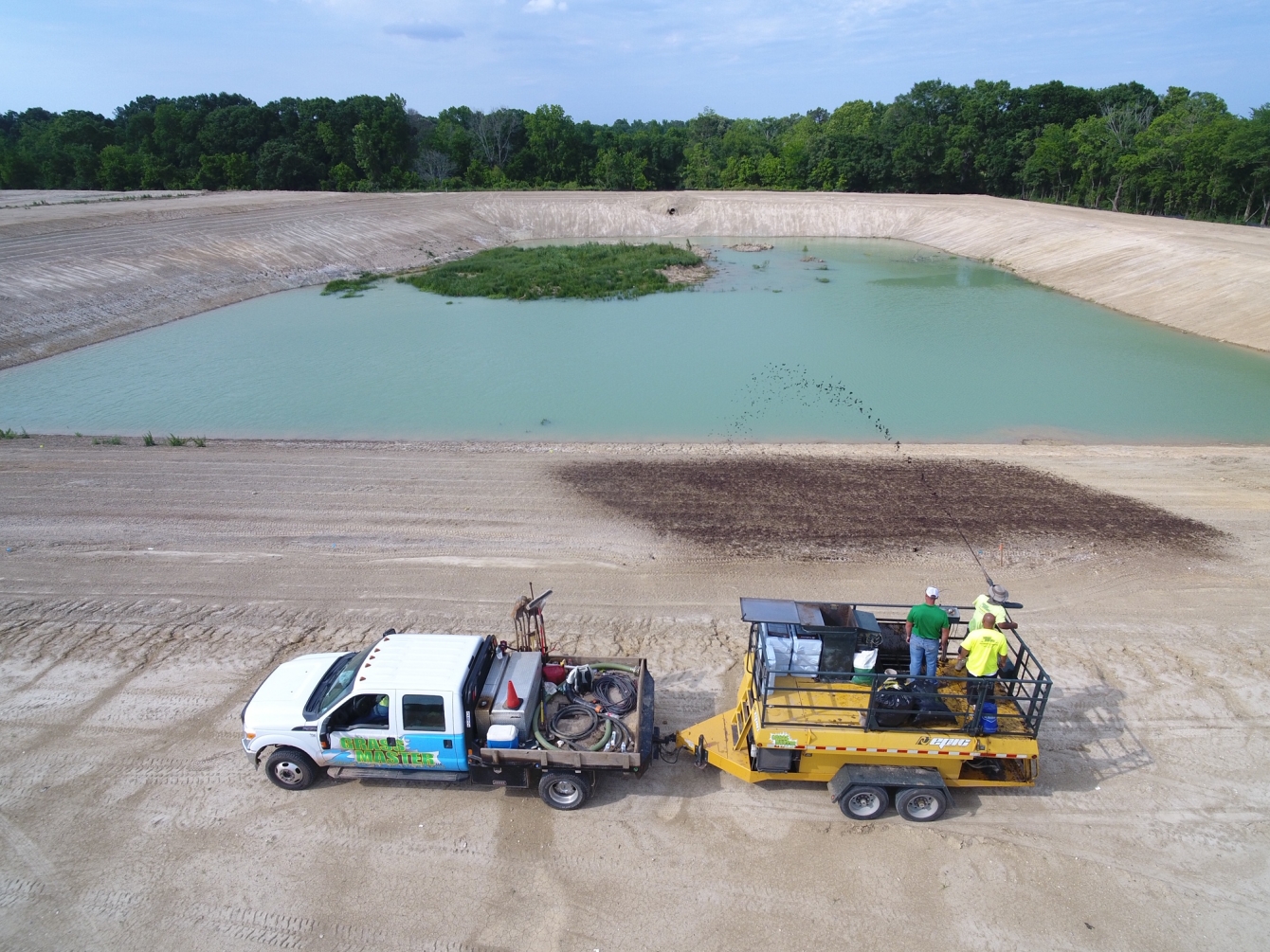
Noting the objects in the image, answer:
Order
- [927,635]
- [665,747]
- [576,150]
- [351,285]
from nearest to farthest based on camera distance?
1. [927,635]
2. [665,747]
3. [351,285]
4. [576,150]

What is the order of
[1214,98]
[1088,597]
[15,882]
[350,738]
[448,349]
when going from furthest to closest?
[1214,98]
[448,349]
[1088,597]
[350,738]
[15,882]

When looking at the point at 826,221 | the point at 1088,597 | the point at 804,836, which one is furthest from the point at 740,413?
the point at 826,221

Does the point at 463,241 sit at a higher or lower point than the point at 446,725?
higher

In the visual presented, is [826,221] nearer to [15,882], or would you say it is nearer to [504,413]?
[504,413]

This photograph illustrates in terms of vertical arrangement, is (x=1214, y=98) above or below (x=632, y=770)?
above

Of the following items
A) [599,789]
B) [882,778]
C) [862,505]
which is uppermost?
[862,505]

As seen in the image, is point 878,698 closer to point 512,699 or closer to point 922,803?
point 922,803

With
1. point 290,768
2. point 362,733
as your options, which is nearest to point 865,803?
point 362,733
